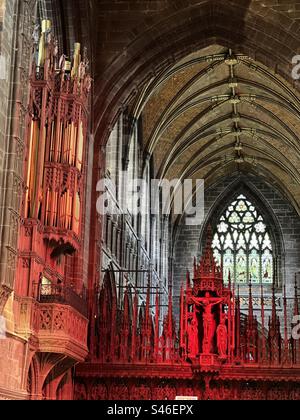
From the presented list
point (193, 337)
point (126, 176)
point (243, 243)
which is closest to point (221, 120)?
point (126, 176)

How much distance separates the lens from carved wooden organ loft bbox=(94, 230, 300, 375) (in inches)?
681

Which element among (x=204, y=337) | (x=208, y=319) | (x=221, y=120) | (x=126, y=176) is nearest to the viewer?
(x=204, y=337)

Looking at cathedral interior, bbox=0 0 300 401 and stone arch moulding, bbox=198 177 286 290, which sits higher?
stone arch moulding, bbox=198 177 286 290

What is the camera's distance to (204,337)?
58.0ft

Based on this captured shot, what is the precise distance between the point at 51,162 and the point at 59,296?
101 inches

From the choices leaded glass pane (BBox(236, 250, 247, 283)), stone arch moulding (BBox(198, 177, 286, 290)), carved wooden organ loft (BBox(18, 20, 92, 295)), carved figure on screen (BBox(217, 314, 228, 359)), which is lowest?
carved figure on screen (BBox(217, 314, 228, 359))

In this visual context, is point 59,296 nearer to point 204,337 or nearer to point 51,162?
point 51,162

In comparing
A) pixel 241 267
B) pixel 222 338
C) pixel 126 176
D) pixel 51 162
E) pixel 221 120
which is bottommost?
pixel 222 338

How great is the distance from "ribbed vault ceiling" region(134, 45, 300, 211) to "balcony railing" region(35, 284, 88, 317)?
10.7 meters

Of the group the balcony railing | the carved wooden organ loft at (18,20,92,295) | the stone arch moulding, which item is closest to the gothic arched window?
the stone arch moulding

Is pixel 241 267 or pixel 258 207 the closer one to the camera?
pixel 241 267

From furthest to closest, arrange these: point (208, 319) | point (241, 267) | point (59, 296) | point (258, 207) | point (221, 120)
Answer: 1. point (258, 207)
2. point (241, 267)
3. point (221, 120)
4. point (208, 319)
5. point (59, 296)

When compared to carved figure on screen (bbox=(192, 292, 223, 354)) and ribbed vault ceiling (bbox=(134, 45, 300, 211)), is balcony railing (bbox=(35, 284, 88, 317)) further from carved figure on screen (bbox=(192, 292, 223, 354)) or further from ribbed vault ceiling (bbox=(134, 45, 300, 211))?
ribbed vault ceiling (bbox=(134, 45, 300, 211))
